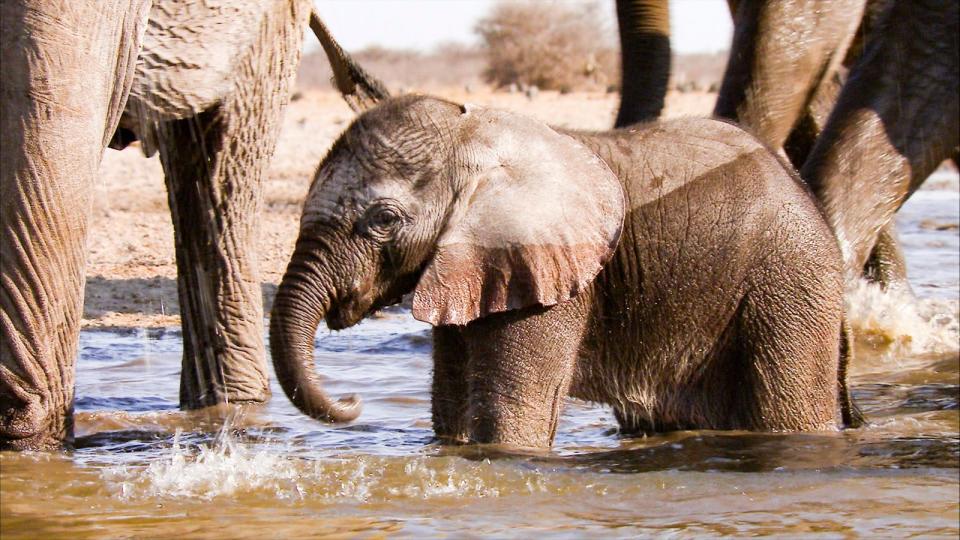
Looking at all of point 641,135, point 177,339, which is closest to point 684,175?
point 641,135

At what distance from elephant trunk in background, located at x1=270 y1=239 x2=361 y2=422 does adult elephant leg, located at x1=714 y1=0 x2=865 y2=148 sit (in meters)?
1.95

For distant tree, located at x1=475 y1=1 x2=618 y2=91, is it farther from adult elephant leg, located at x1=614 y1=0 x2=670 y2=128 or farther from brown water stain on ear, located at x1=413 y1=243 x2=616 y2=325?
brown water stain on ear, located at x1=413 y1=243 x2=616 y2=325

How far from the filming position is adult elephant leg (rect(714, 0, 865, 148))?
17.5 ft

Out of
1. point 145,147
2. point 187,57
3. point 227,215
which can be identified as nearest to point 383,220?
point 187,57

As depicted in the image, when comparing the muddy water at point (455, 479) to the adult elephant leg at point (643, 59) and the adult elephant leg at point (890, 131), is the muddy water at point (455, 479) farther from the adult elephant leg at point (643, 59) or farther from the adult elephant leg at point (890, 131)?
the adult elephant leg at point (643, 59)

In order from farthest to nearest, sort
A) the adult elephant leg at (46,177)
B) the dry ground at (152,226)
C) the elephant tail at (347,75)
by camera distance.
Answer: the dry ground at (152,226) → the elephant tail at (347,75) → the adult elephant leg at (46,177)

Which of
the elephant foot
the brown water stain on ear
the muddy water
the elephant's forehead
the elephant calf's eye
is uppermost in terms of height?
the elephant's forehead

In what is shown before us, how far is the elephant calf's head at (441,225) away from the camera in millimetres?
3789

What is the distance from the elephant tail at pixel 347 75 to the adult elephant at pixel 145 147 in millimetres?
29

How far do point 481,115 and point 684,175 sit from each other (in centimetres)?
50

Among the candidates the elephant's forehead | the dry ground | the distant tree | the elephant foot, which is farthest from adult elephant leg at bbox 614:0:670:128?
the distant tree

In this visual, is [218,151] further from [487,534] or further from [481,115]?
[487,534]

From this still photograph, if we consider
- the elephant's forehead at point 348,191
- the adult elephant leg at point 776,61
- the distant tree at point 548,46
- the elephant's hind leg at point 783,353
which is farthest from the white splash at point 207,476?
the distant tree at point 548,46

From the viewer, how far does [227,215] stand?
4.86 meters
